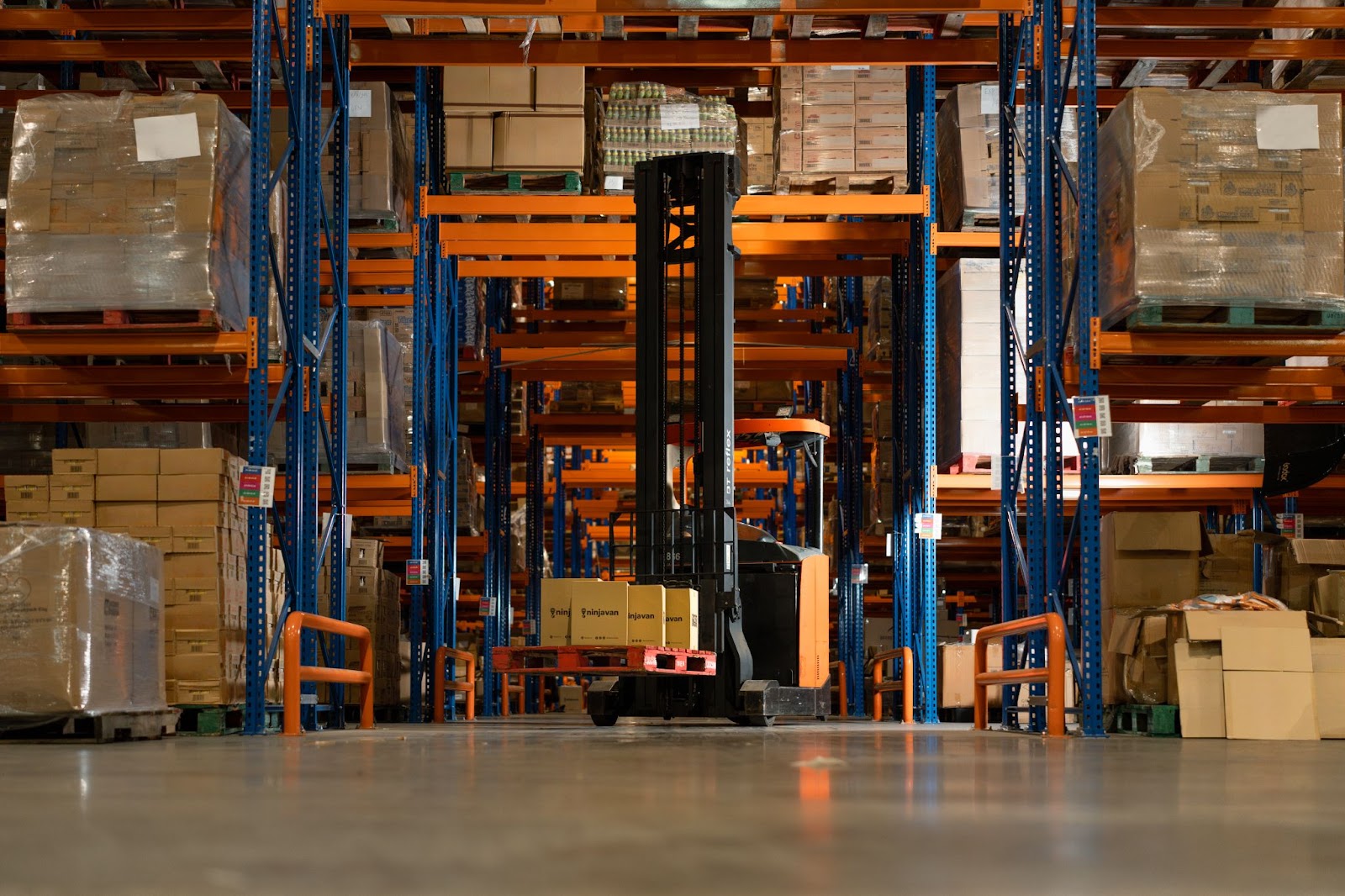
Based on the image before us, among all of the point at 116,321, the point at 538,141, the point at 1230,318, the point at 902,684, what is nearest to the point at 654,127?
the point at 538,141

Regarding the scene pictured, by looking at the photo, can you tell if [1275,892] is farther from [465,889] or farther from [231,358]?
[231,358]

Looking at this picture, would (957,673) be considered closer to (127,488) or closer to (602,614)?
(602,614)

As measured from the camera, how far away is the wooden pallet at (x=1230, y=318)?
8.50 m

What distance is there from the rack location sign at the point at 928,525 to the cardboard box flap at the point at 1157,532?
11.8 feet

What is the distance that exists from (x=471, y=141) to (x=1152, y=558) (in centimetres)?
668

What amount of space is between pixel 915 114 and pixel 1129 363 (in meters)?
5.30

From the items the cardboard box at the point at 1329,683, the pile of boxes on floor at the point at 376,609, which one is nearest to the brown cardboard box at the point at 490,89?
the pile of boxes on floor at the point at 376,609

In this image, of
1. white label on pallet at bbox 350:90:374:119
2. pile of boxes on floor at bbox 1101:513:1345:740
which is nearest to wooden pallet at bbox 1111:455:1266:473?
pile of boxes on floor at bbox 1101:513:1345:740

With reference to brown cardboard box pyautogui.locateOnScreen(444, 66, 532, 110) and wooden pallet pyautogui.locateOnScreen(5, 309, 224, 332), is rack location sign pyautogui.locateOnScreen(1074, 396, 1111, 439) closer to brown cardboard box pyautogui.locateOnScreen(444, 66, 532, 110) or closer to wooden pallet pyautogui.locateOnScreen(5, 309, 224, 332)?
wooden pallet pyautogui.locateOnScreen(5, 309, 224, 332)

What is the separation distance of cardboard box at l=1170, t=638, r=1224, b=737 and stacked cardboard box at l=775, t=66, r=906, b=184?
19.7ft

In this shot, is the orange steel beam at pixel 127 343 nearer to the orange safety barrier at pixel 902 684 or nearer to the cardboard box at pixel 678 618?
the cardboard box at pixel 678 618

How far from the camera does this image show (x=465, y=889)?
213 cm

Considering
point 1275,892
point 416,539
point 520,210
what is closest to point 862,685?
point 416,539

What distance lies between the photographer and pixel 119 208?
8680mm
